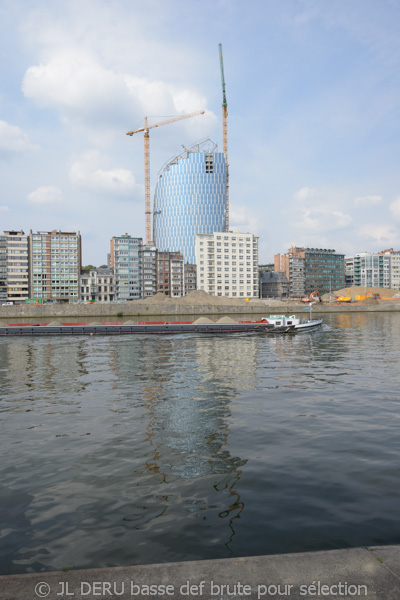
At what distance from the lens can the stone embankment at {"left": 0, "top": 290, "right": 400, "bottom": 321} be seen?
502ft

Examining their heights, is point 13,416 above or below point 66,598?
below

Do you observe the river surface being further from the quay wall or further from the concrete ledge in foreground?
the quay wall


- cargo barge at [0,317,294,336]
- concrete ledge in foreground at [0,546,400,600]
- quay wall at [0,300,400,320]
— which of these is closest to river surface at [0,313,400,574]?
concrete ledge in foreground at [0,546,400,600]

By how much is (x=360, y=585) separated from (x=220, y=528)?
228 inches

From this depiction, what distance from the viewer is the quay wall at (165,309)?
15219cm

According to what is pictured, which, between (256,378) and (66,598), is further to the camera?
(256,378)

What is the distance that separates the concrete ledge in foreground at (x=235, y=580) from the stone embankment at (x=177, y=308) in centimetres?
14462

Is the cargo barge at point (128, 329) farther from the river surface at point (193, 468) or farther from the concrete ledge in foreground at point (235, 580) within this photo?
the concrete ledge in foreground at point (235, 580)

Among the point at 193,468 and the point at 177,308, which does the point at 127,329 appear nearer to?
the point at 177,308

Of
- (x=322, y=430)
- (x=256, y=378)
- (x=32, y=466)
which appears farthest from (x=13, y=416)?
(x=256, y=378)

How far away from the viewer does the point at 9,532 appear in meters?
11.9

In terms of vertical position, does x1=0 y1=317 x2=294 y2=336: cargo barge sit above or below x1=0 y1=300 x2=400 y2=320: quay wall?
below

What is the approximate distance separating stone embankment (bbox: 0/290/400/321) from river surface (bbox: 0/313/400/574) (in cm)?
12237

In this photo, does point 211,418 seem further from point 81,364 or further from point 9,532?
point 81,364
